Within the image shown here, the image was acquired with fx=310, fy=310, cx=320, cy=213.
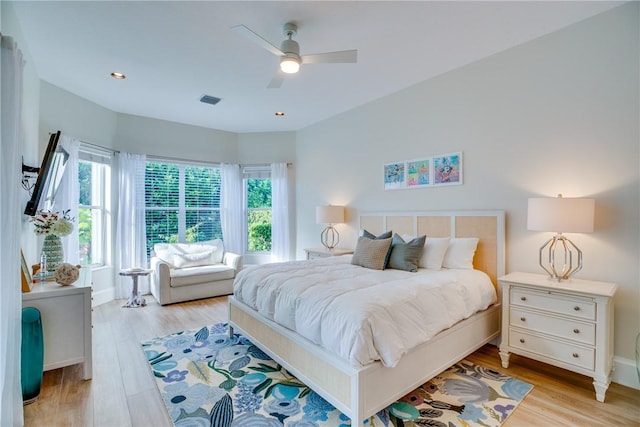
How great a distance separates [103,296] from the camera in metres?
4.67

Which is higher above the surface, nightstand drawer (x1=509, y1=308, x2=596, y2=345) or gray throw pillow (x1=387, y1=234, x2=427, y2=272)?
gray throw pillow (x1=387, y1=234, x2=427, y2=272)

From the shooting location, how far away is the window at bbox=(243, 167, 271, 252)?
623cm

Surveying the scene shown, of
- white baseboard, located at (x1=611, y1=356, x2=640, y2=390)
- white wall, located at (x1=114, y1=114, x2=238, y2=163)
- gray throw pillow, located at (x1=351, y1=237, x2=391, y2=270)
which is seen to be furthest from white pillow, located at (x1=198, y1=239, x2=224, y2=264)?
white baseboard, located at (x1=611, y1=356, x2=640, y2=390)

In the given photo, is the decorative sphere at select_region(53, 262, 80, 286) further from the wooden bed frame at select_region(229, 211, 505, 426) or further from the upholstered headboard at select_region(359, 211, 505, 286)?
the upholstered headboard at select_region(359, 211, 505, 286)

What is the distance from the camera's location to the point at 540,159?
2.88m

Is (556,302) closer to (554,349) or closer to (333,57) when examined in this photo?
(554,349)

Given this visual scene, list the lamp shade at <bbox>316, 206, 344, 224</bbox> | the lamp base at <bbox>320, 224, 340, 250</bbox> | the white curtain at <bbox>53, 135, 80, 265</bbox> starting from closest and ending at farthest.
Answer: the white curtain at <bbox>53, 135, 80, 265</bbox>, the lamp shade at <bbox>316, 206, 344, 224</bbox>, the lamp base at <bbox>320, 224, 340, 250</bbox>

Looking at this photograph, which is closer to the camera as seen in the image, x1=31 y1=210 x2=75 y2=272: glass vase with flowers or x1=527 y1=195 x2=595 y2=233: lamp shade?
x1=527 y1=195 x2=595 y2=233: lamp shade

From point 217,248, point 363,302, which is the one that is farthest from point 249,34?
point 217,248

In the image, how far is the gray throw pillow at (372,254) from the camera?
3.14m

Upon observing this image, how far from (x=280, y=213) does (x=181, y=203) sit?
5.93 ft

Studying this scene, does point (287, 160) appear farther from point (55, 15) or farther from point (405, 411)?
point (405, 411)

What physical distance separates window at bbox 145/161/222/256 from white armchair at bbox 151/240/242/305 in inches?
20.0

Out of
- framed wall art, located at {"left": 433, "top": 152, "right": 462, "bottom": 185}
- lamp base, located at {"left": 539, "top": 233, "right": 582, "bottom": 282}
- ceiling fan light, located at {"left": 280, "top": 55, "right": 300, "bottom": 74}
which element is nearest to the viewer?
ceiling fan light, located at {"left": 280, "top": 55, "right": 300, "bottom": 74}
